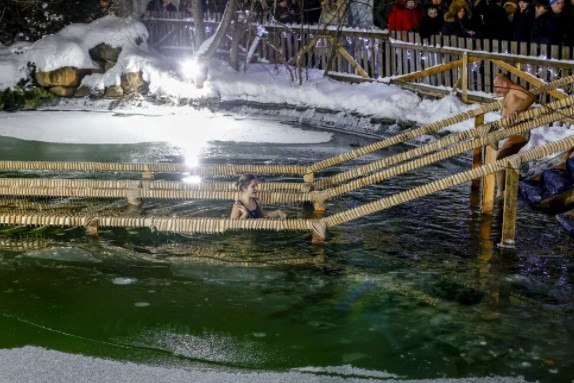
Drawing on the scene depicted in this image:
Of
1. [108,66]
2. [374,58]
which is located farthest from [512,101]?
[108,66]

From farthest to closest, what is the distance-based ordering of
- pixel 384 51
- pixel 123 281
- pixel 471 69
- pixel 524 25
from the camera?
pixel 384 51
pixel 471 69
pixel 524 25
pixel 123 281

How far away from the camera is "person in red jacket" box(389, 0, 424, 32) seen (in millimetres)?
14094

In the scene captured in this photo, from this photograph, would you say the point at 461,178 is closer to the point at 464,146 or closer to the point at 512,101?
the point at 464,146

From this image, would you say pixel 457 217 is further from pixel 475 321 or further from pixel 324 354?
pixel 324 354

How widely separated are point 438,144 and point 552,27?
4.07 meters

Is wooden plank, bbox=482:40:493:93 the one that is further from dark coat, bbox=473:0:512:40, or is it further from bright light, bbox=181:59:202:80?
bright light, bbox=181:59:202:80

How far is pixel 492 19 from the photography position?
40.6 ft

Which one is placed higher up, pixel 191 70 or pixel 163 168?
pixel 191 70

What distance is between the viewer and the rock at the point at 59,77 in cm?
1617

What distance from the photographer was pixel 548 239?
7699 mm

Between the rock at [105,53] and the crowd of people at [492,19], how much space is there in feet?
19.9

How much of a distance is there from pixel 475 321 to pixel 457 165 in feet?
18.0

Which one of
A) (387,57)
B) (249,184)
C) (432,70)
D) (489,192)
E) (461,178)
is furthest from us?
(387,57)

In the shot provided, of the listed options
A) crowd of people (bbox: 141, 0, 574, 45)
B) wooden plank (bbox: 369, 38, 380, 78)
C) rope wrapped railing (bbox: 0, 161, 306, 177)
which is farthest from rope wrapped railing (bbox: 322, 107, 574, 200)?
wooden plank (bbox: 369, 38, 380, 78)
